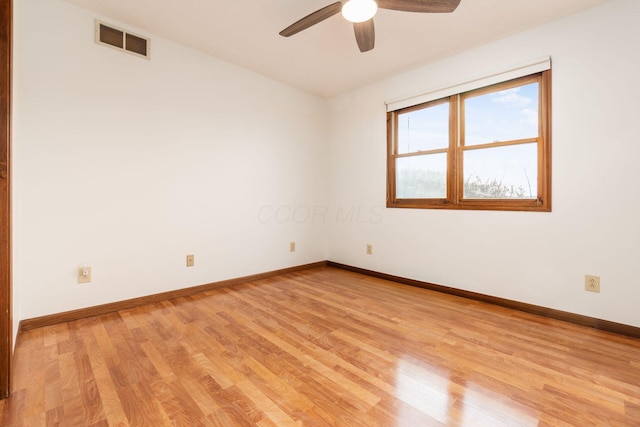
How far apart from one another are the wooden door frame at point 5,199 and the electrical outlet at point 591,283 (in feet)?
12.0

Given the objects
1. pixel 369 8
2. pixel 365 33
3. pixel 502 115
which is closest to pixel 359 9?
pixel 369 8

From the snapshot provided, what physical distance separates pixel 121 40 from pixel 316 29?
66.2 inches

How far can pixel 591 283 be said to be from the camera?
2.21 metres

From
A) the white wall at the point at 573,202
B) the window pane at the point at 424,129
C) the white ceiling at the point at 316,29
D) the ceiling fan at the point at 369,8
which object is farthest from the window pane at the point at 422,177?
the ceiling fan at the point at 369,8

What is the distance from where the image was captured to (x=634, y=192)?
80.8 inches

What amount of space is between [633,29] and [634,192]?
3.81ft

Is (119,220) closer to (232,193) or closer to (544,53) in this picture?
(232,193)

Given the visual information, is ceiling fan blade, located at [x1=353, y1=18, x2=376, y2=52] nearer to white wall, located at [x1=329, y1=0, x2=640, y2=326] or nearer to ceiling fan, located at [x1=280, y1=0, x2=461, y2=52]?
ceiling fan, located at [x1=280, y1=0, x2=461, y2=52]

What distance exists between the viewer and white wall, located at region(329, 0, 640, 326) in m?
2.08

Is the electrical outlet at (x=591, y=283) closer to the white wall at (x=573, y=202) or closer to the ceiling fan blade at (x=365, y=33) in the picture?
the white wall at (x=573, y=202)

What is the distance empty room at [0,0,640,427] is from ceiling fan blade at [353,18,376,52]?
0.09 ft

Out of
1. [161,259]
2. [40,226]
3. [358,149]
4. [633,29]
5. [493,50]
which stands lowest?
[161,259]

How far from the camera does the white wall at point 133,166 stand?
2.12 meters

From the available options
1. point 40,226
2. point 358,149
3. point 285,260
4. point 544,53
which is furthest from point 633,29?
point 40,226
